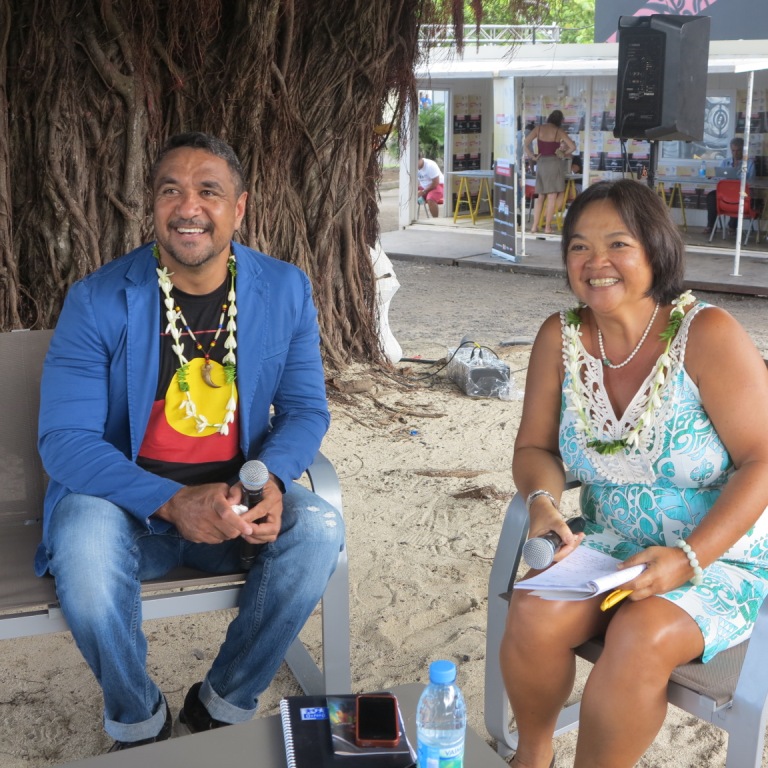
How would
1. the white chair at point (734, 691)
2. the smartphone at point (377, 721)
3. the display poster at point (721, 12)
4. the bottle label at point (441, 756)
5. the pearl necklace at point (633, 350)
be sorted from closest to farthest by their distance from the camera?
the bottle label at point (441, 756)
the smartphone at point (377, 721)
the white chair at point (734, 691)
the pearl necklace at point (633, 350)
the display poster at point (721, 12)

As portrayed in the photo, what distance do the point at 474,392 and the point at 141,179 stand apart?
238 centimetres

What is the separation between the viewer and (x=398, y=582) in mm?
3615

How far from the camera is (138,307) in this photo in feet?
8.34

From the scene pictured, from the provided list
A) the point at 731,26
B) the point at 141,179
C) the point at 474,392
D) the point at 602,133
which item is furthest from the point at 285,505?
the point at 731,26

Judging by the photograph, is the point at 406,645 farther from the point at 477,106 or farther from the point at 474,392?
the point at 477,106

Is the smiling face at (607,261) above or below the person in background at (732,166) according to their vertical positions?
above

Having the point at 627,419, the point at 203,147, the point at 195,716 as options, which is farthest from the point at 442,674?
the point at 203,147

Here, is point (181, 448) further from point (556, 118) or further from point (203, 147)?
point (556, 118)

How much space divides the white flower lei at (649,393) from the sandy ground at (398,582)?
0.86 metres

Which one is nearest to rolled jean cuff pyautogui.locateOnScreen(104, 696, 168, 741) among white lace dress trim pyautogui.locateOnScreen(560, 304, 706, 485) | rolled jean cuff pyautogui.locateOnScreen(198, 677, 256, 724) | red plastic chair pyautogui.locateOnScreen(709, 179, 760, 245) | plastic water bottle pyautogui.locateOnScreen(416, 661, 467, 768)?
rolled jean cuff pyautogui.locateOnScreen(198, 677, 256, 724)

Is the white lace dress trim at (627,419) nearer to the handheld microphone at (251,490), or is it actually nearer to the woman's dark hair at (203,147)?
the handheld microphone at (251,490)

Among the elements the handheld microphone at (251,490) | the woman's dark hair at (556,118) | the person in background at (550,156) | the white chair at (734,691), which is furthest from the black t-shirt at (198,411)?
the woman's dark hair at (556,118)

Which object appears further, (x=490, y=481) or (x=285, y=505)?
(x=490, y=481)

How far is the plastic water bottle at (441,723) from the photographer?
1565mm
